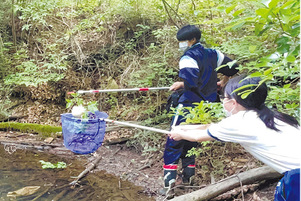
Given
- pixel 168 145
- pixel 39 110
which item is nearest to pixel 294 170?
pixel 168 145

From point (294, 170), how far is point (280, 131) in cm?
27

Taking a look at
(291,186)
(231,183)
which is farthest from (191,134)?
(231,183)

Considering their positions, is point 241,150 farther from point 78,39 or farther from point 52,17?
point 52,17

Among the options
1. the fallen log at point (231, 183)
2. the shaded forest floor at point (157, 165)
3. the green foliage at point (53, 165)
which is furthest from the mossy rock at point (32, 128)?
the fallen log at point (231, 183)

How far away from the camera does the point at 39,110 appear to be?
675 centimetres

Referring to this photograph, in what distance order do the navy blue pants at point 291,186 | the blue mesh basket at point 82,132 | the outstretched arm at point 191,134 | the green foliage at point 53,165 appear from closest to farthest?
the navy blue pants at point 291,186
the outstretched arm at point 191,134
the blue mesh basket at point 82,132
the green foliage at point 53,165

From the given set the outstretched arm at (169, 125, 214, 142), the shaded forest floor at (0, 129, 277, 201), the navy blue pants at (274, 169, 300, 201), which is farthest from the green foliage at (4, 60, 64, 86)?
the navy blue pants at (274, 169, 300, 201)

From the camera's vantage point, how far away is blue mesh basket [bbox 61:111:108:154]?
347 cm

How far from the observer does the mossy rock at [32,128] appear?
5.86 m

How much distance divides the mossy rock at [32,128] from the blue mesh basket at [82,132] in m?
2.36

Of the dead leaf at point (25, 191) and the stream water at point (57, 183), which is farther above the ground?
the dead leaf at point (25, 191)

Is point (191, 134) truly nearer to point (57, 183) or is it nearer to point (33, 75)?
point (57, 183)

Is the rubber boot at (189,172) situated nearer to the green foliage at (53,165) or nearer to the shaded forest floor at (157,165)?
the shaded forest floor at (157,165)

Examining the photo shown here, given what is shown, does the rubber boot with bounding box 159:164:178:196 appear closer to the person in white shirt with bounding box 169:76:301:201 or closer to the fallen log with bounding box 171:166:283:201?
the fallen log with bounding box 171:166:283:201
